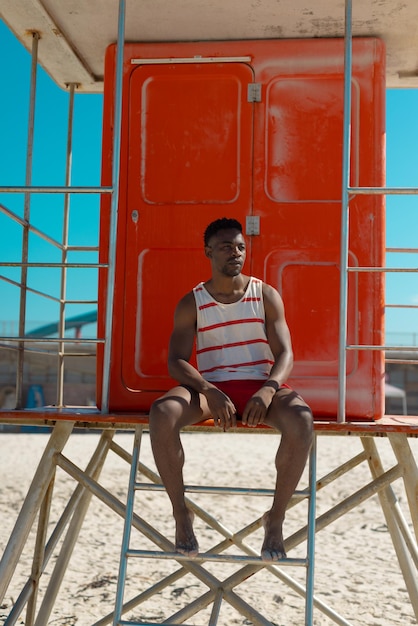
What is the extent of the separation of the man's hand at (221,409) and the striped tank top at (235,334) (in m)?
0.40

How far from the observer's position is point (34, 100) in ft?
17.6

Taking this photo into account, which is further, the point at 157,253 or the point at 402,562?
the point at 402,562

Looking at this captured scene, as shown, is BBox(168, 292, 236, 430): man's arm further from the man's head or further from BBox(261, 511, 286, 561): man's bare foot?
BBox(261, 511, 286, 561): man's bare foot

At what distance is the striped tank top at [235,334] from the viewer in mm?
4250

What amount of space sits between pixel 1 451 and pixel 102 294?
1489 cm

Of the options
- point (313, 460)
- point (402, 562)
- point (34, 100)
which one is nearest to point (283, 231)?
point (313, 460)

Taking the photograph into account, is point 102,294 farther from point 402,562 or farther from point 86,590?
point 86,590

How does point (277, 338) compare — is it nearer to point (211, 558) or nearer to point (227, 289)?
point (227, 289)

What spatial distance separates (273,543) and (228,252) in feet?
5.22

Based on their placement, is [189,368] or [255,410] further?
[189,368]

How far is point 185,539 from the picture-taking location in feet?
12.3

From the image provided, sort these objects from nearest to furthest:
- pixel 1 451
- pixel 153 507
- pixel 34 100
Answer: pixel 34 100 < pixel 153 507 < pixel 1 451

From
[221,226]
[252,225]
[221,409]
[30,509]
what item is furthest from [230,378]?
[30,509]

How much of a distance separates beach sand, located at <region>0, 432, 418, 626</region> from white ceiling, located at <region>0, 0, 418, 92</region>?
5.37 m
